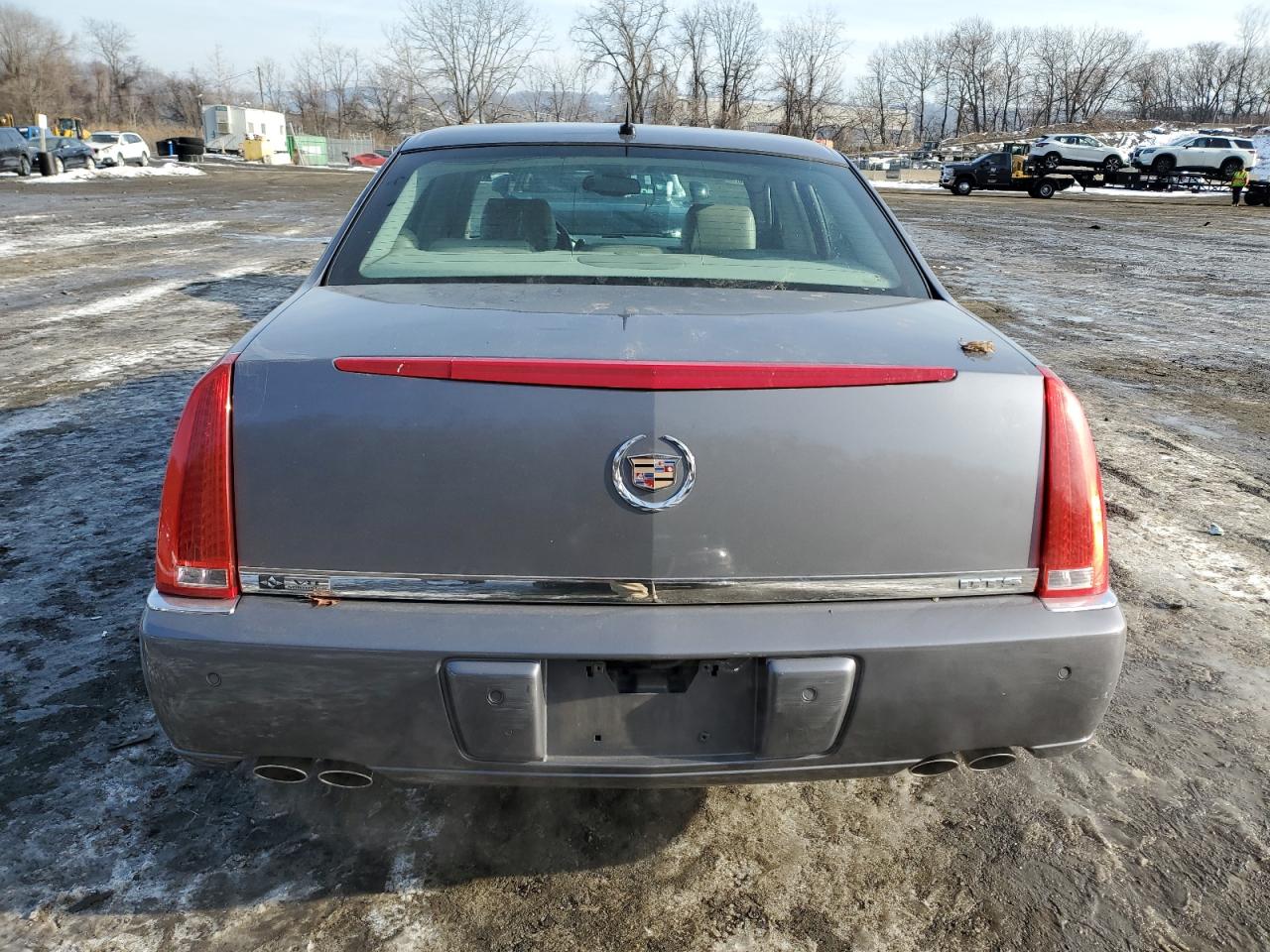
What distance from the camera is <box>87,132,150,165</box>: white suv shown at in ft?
141

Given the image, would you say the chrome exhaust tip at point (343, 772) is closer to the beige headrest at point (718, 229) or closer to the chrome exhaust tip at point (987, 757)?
the chrome exhaust tip at point (987, 757)

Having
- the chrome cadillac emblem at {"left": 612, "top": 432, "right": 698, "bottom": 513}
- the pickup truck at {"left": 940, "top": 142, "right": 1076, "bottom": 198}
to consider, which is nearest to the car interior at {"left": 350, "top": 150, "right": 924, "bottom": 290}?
the chrome cadillac emblem at {"left": 612, "top": 432, "right": 698, "bottom": 513}

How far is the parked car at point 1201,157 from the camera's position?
136ft

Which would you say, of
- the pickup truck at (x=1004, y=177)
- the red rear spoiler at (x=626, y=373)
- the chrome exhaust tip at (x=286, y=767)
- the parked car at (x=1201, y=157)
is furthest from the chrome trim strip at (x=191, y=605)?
the parked car at (x=1201, y=157)

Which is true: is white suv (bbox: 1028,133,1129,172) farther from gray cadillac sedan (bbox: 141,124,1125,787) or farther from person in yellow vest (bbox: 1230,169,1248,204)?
gray cadillac sedan (bbox: 141,124,1125,787)

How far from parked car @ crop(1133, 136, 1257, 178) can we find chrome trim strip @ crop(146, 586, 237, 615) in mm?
47783

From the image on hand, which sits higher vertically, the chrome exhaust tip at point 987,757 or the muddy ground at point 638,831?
the chrome exhaust tip at point 987,757

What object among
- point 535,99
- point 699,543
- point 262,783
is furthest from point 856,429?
point 535,99

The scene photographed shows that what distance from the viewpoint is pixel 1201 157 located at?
41656 millimetres

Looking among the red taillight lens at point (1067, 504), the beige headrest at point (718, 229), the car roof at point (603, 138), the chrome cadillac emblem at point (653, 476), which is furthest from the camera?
the car roof at point (603, 138)

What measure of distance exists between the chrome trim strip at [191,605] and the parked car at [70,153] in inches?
1677

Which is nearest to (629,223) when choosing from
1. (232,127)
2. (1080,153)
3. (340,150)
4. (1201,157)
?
(1080,153)

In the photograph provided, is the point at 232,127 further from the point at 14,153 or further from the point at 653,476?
the point at 653,476

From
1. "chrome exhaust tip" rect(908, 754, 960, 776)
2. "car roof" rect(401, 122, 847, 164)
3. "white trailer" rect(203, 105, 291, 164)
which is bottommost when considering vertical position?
"chrome exhaust tip" rect(908, 754, 960, 776)
